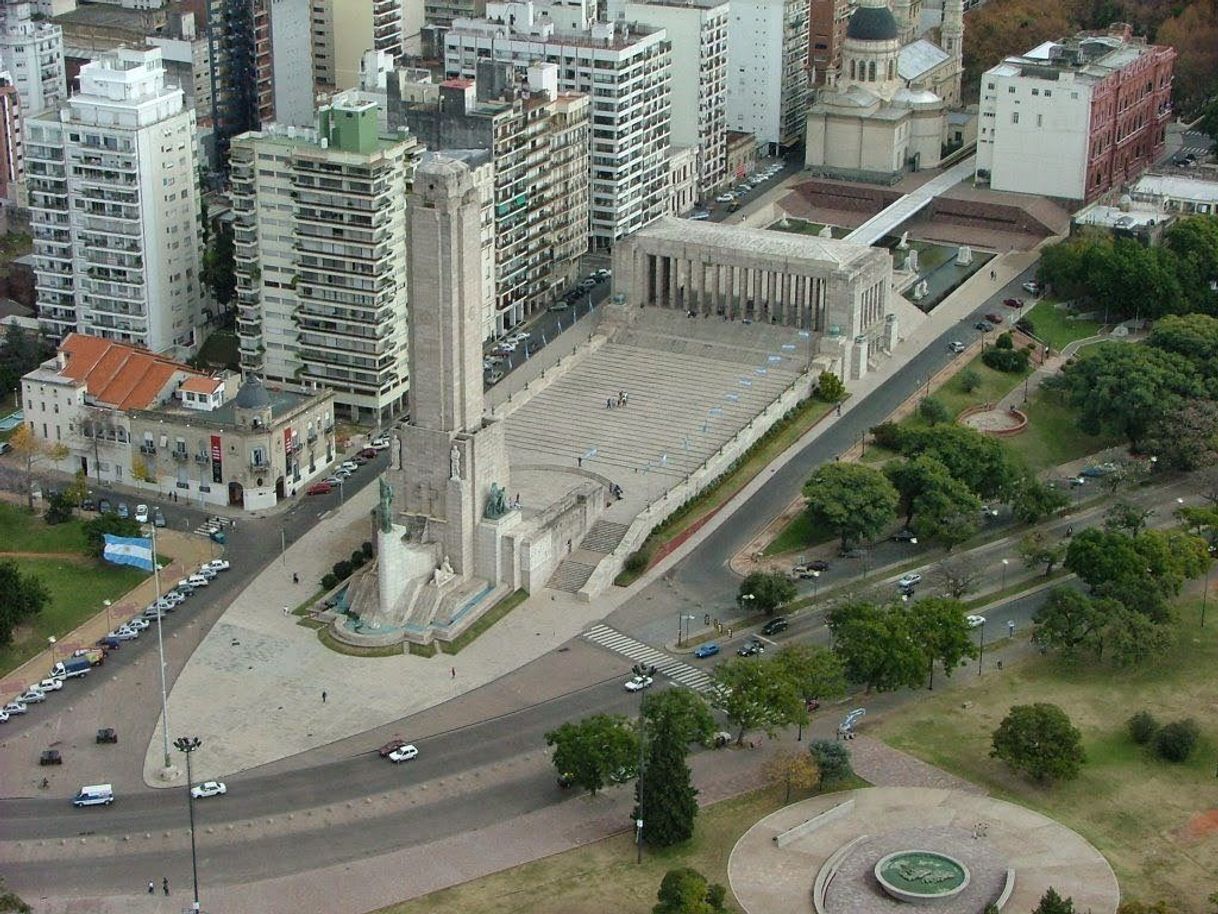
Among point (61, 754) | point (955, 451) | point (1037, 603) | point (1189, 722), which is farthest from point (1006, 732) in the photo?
point (61, 754)

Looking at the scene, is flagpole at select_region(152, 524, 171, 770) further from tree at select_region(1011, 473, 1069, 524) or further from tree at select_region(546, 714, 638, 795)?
tree at select_region(1011, 473, 1069, 524)

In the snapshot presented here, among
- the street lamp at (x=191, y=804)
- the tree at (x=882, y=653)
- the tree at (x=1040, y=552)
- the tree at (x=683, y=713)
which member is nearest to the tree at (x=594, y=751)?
the tree at (x=683, y=713)

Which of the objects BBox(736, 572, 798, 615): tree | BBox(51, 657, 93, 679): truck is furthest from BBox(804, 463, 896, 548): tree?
BBox(51, 657, 93, 679): truck

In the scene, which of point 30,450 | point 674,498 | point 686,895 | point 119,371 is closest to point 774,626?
point 674,498

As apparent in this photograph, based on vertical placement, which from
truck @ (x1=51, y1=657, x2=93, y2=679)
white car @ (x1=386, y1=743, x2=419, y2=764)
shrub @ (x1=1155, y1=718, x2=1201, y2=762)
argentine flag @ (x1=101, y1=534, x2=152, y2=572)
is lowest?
white car @ (x1=386, y1=743, x2=419, y2=764)

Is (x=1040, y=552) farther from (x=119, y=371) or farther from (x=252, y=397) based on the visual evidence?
(x=119, y=371)

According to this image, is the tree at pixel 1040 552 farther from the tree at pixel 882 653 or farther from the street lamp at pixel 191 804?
the street lamp at pixel 191 804

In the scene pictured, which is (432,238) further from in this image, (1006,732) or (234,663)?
(1006,732)
